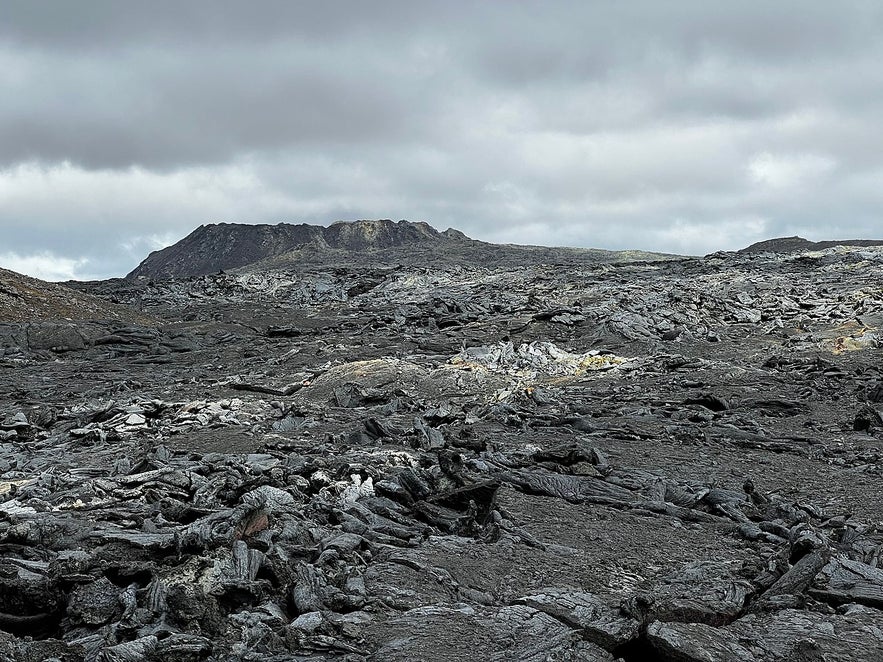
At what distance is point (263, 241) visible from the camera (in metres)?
111

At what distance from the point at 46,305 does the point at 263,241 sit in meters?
73.4

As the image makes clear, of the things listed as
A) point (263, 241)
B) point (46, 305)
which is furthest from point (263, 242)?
point (46, 305)

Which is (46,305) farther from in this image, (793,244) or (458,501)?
(793,244)

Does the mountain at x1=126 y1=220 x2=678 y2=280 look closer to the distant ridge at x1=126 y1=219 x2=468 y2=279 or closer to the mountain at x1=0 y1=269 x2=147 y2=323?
the distant ridge at x1=126 y1=219 x2=468 y2=279

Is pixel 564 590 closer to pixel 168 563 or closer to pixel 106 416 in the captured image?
pixel 168 563

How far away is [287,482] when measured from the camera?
9492 millimetres

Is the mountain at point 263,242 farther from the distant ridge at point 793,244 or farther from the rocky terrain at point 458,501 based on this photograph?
the rocky terrain at point 458,501

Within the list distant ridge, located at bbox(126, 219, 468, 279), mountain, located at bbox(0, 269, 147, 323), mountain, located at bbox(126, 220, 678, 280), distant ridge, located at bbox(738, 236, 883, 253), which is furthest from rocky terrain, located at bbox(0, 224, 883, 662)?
distant ridge, located at bbox(126, 219, 468, 279)

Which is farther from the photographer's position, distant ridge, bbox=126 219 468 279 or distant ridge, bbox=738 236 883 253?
distant ridge, bbox=126 219 468 279

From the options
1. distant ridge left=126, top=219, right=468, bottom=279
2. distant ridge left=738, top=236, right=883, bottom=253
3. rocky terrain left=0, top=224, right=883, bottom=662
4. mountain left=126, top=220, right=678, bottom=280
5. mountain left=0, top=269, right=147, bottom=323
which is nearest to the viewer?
rocky terrain left=0, top=224, right=883, bottom=662

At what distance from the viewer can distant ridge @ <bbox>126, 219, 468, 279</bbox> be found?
108 metres

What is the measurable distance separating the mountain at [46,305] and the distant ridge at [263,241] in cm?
6465

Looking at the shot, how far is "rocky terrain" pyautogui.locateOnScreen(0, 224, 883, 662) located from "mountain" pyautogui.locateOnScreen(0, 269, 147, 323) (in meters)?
Result: 12.0

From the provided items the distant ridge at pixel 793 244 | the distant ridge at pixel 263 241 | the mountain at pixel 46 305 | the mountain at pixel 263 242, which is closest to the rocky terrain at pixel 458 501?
the mountain at pixel 46 305
